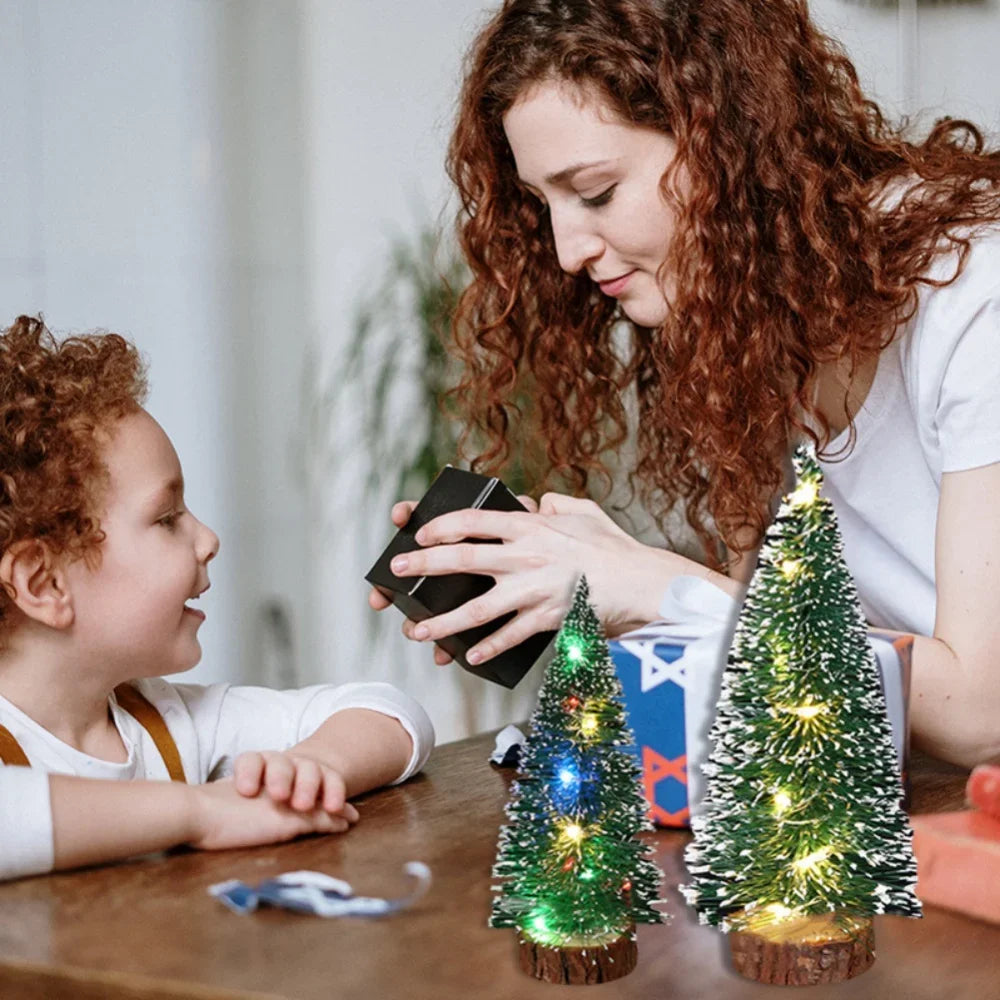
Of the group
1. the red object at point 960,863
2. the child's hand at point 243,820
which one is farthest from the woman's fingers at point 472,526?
the red object at point 960,863

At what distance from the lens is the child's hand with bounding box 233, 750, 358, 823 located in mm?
1030

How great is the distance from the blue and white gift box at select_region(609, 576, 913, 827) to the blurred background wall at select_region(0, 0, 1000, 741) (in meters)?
1.97

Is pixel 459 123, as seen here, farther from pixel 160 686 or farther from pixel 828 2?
pixel 828 2

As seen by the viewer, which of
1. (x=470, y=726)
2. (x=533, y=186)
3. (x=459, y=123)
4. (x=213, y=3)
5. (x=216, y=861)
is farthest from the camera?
(x=213, y=3)

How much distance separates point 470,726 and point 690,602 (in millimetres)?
1993

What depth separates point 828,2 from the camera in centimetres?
255

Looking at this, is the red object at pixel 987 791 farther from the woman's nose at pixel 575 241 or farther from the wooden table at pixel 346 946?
the woman's nose at pixel 575 241

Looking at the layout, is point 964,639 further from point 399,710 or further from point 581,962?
point 581,962

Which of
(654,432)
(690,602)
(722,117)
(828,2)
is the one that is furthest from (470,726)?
(690,602)

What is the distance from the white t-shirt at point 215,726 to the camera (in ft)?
4.01

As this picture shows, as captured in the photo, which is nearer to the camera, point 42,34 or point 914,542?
point 914,542

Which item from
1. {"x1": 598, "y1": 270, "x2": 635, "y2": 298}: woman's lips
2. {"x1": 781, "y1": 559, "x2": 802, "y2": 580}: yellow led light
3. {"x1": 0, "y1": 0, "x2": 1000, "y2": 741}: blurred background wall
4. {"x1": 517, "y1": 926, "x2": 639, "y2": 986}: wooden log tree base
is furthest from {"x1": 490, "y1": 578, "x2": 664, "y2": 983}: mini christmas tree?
{"x1": 0, "y1": 0, "x2": 1000, "y2": 741}: blurred background wall

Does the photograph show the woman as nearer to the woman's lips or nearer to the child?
the woman's lips

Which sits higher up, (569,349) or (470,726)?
(569,349)
